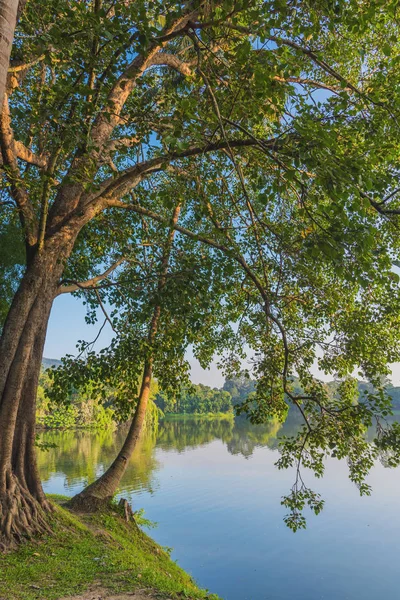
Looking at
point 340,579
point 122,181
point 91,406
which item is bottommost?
point 340,579

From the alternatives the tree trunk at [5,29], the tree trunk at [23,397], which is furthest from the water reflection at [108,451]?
the tree trunk at [5,29]

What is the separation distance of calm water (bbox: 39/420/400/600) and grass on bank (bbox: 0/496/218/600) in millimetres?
4021

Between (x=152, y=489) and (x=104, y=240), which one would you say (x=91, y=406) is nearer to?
(x=152, y=489)

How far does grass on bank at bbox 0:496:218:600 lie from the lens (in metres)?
4.41

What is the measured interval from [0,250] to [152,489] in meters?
11.3

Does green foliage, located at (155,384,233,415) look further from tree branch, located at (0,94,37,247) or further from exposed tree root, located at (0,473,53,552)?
tree branch, located at (0,94,37,247)

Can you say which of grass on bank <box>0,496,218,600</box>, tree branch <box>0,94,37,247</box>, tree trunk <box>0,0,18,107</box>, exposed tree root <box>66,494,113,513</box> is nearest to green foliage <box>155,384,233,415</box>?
exposed tree root <box>66,494,113,513</box>

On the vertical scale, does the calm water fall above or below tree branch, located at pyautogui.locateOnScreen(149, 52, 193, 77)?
below

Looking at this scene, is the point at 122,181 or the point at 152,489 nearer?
the point at 122,181

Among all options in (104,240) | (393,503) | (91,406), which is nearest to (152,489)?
(393,503)

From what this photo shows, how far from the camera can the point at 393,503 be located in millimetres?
15773

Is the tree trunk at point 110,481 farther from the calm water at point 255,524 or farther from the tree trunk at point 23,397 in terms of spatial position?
the calm water at point 255,524

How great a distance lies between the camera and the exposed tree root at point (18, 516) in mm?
5180

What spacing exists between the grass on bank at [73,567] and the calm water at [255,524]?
402cm
